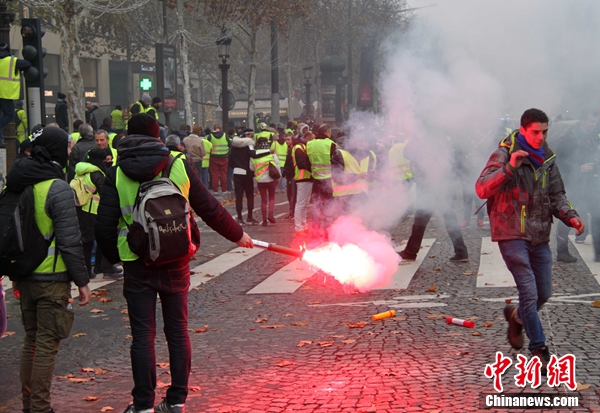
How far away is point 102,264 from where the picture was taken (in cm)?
1087

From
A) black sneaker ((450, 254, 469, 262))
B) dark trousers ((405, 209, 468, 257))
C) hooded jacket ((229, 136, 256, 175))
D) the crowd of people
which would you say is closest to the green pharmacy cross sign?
hooded jacket ((229, 136, 256, 175))

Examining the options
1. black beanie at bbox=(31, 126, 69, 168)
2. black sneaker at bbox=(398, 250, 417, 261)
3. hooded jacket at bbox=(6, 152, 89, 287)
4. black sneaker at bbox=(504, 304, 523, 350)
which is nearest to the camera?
hooded jacket at bbox=(6, 152, 89, 287)

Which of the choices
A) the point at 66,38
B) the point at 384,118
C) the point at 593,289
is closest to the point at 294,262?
the point at 384,118

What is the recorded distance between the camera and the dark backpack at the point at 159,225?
453 centimetres

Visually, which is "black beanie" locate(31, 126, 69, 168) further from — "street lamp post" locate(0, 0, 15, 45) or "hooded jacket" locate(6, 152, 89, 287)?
"street lamp post" locate(0, 0, 15, 45)

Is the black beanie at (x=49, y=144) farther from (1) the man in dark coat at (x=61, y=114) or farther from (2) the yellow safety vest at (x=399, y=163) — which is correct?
(1) the man in dark coat at (x=61, y=114)

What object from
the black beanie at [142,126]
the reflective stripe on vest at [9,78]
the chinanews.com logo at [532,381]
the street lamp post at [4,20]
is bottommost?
the chinanews.com logo at [532,381]

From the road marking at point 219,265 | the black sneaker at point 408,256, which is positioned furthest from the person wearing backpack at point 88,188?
the black sneaker at point 408,256

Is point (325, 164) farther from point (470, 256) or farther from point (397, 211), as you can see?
point (470, 256)

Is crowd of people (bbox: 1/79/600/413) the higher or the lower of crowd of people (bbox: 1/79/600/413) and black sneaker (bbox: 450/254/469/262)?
the higher

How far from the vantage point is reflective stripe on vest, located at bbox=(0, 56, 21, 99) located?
11.8 m

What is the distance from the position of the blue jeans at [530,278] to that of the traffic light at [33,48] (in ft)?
30.0

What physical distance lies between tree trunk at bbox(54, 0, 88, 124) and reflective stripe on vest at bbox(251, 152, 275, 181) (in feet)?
32.6

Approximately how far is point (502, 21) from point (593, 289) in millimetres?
3201
